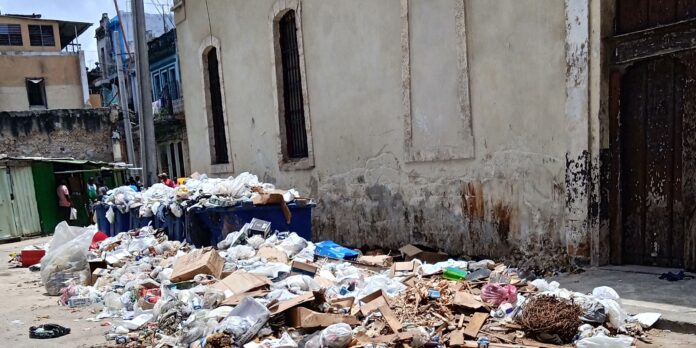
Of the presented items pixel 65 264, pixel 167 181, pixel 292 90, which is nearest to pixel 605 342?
pixel 65 264

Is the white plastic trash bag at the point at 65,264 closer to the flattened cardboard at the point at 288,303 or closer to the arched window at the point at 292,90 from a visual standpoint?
the flattened cardboard at the point at 288,303

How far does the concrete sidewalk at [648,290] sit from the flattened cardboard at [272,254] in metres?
3.01

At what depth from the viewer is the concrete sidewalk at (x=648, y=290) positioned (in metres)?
3.66

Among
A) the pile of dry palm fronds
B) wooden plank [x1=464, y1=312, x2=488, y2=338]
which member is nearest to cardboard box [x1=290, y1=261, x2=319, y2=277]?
wooden plank [x1=464, y1=312, x2=488, y2=338]

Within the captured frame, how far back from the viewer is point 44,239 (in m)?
15.1

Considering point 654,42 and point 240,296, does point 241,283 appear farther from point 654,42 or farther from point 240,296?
point 654,42

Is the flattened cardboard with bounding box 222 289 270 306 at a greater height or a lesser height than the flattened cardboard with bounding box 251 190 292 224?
lesser

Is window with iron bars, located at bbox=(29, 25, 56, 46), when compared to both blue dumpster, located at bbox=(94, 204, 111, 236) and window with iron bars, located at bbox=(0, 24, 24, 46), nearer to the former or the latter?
window with iron bars, located at bbox=(0, 24, 24, 46)

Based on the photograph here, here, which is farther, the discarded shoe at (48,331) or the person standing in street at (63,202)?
the person standing in street at (63,202)

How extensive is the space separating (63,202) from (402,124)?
1344 cm

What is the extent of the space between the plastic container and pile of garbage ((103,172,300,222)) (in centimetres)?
275

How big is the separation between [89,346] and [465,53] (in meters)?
5.01

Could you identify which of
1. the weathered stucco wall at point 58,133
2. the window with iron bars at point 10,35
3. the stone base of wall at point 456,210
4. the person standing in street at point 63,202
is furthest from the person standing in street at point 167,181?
the window with iron bars at point 10,35

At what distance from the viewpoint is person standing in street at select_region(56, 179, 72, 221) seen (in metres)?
16.3
